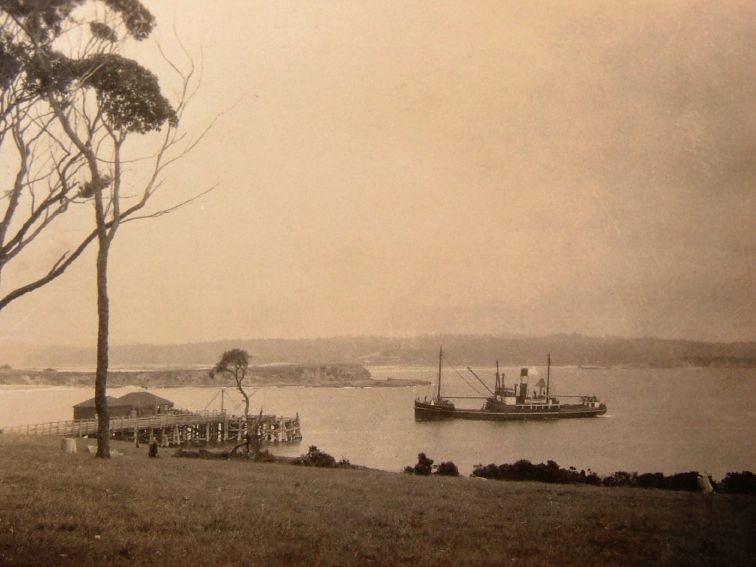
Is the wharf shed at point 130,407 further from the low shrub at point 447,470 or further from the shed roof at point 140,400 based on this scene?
the low shrub at point 447,470

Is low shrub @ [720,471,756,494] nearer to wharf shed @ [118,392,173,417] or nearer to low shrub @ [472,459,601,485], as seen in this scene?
low shrub @ [472,459,601,485]

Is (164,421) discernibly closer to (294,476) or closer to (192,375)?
(294,476)

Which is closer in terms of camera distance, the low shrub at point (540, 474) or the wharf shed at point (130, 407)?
the low shrub at point (540, 474)

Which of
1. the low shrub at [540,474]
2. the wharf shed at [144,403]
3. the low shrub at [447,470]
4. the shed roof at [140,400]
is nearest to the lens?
the low shrub at [540,474]

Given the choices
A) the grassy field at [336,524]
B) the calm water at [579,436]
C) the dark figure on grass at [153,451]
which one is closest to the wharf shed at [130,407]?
the calm water at [579,436]

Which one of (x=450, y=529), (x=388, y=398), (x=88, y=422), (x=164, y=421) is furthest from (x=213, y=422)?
(x=388, y=398)

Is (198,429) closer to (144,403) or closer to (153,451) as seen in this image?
(144,403)

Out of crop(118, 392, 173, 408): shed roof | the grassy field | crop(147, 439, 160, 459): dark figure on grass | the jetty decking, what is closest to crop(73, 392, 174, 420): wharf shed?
crop(118, 392, 173, 408): shed roof
